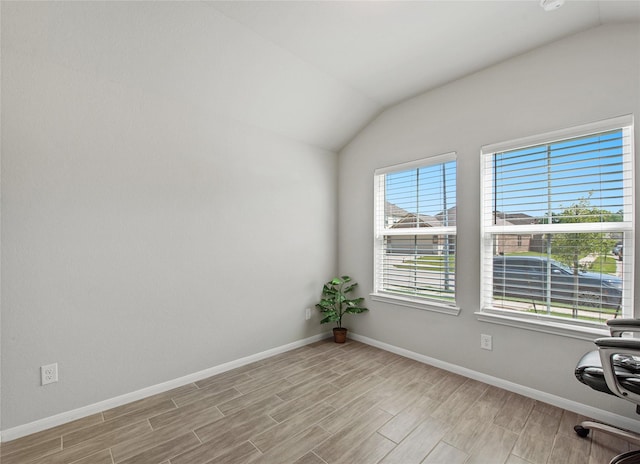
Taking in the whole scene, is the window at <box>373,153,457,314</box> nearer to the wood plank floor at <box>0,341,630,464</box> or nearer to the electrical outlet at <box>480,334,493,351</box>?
the electrical outlet at <box>480,334,493,351</box>

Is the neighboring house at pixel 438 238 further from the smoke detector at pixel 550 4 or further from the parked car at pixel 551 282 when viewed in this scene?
the smoke detector at pixel 550 4

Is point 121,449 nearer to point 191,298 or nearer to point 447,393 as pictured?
point 191,298

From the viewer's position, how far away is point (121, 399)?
2127mm

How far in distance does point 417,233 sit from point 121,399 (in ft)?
9.61

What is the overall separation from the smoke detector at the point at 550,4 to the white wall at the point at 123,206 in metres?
1.68

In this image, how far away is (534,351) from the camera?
2.21 meters

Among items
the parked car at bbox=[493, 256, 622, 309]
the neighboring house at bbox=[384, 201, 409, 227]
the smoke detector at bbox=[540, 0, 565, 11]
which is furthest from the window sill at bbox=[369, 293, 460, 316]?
the smoke detector at bbox=[540, 0, 565, 11]

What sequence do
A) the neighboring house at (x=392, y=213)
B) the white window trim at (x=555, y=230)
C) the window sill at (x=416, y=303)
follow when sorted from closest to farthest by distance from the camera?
the white window trim at (x=555, y=230), the window sill at (x=416, y=303), the neighboring house at (x=392, y=213)

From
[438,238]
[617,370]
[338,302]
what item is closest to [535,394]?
[617,370]

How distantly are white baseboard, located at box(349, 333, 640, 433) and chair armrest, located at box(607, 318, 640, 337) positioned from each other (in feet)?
2.01

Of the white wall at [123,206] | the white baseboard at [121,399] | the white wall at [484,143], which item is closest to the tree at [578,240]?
the white wall at [484,143]

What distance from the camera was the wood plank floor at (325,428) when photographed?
1.63 m

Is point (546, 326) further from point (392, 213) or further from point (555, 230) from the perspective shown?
point (392, 213)

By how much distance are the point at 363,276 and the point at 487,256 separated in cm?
139
